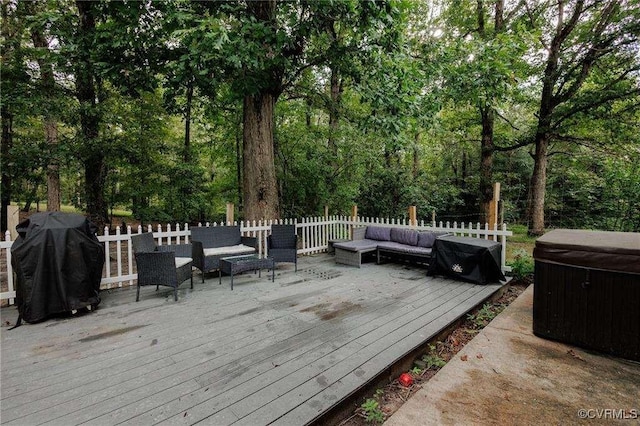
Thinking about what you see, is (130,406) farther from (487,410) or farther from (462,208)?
(462,208)

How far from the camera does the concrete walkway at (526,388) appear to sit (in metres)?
1.85

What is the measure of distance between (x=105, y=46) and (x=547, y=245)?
23.6 ft

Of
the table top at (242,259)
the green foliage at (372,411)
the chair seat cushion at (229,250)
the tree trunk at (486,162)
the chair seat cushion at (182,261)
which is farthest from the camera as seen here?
the tree trunk at (486,162)

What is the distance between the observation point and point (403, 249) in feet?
18.7

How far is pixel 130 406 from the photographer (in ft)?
6.31

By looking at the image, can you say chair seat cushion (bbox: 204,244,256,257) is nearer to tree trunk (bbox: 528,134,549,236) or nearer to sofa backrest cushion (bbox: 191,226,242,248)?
sofa backrest cushion (bbox: 191,226,242,248)

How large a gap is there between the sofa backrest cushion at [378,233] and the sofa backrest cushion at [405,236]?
0.43 ft

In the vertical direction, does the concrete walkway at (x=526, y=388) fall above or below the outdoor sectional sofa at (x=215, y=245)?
below

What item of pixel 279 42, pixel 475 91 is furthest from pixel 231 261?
pixel 475 91

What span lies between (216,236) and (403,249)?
3499mm

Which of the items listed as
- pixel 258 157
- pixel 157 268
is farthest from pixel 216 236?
pixel 258 157

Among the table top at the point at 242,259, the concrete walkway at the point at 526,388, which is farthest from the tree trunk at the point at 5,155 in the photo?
the concrete walkway at the point at 526,388

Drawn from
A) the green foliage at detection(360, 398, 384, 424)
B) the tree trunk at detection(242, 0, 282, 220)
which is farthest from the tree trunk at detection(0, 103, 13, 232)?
the green foliage at detection(360, 398, 384, 424)

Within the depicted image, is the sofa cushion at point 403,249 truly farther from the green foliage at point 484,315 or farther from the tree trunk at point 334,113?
the tree trunk at point 334,113
